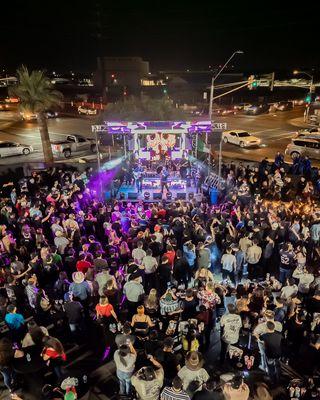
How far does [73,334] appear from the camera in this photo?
7.25m

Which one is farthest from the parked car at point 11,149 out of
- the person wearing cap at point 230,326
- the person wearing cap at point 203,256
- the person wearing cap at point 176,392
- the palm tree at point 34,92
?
the person wearing cap at point 176,392

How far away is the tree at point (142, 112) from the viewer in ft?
103

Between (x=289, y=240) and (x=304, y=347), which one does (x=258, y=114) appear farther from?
(x=304, y=347)

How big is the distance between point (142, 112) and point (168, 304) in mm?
27105

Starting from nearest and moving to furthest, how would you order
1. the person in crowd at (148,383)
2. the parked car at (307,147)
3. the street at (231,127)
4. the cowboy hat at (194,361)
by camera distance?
the person in crowd at (148,383), the cowboy hat at (194,361), the parked car at (307,147), the street at (231,127)

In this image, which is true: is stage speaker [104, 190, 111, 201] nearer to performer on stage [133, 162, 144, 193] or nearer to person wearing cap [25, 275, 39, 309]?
performer on stage [133, 162, 144, 193]

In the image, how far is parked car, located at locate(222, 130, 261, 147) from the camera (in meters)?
27.4

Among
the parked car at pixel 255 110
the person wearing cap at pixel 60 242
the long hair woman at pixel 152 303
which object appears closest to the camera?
the long hair woman at pixel 152 303

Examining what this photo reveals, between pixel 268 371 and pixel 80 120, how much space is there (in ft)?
130

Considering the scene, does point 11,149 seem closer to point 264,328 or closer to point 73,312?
point 73,312

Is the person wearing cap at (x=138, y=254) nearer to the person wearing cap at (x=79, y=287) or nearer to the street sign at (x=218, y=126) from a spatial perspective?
the person wearing cap at (x=79, y=287)

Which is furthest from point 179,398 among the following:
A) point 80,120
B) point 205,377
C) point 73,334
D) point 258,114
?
point 258,114

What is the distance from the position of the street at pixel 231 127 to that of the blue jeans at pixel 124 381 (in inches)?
804

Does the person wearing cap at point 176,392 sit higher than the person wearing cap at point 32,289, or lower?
higher
